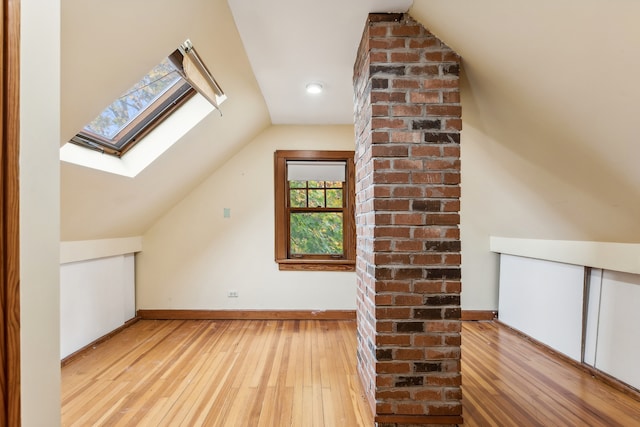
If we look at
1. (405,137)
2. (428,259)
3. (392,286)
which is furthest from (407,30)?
(392,286)

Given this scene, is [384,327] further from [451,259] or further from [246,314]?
[246,314]

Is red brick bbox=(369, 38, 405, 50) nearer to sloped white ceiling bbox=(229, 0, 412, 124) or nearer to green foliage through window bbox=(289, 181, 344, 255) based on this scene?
sloped white ceiling bbox=(229, 0, 412, 124)

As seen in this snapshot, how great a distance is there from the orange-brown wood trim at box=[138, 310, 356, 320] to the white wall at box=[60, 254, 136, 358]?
1.04 feet

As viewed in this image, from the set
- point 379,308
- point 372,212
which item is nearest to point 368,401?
point 379,308

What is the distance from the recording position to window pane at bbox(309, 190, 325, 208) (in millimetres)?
3490

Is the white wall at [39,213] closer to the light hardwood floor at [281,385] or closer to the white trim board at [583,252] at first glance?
the light hardwood floor at [281,385]

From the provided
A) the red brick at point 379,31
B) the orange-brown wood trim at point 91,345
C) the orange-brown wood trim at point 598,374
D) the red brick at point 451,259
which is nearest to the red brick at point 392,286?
the red brick at point 451,259

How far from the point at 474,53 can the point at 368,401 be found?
79.6 inches

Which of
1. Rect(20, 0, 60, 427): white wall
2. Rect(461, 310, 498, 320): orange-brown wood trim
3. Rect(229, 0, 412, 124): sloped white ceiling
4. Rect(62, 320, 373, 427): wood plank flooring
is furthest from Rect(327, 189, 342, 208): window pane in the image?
Rect(20, 0, 60, 427): white wall

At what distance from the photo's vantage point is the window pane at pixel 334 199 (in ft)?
11.4

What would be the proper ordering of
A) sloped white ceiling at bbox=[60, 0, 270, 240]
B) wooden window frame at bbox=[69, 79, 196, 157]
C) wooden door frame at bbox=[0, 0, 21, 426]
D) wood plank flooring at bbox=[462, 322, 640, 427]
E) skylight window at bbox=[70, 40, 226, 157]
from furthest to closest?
wooden window frame at bbox=[69, 79, 196, 157] → skylight window at bbox=[70, 40, 226, 157] → wood plank flooring at bbox=[462, 322, 640, 427] → sloped white ceiling at bbox=[60, 0, 270, 240] → wooden door frame at bbox=[0, 0, 21, 426]

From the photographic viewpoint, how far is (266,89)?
2.45 m

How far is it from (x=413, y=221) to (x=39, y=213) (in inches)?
57.6

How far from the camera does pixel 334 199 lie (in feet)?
11.5
